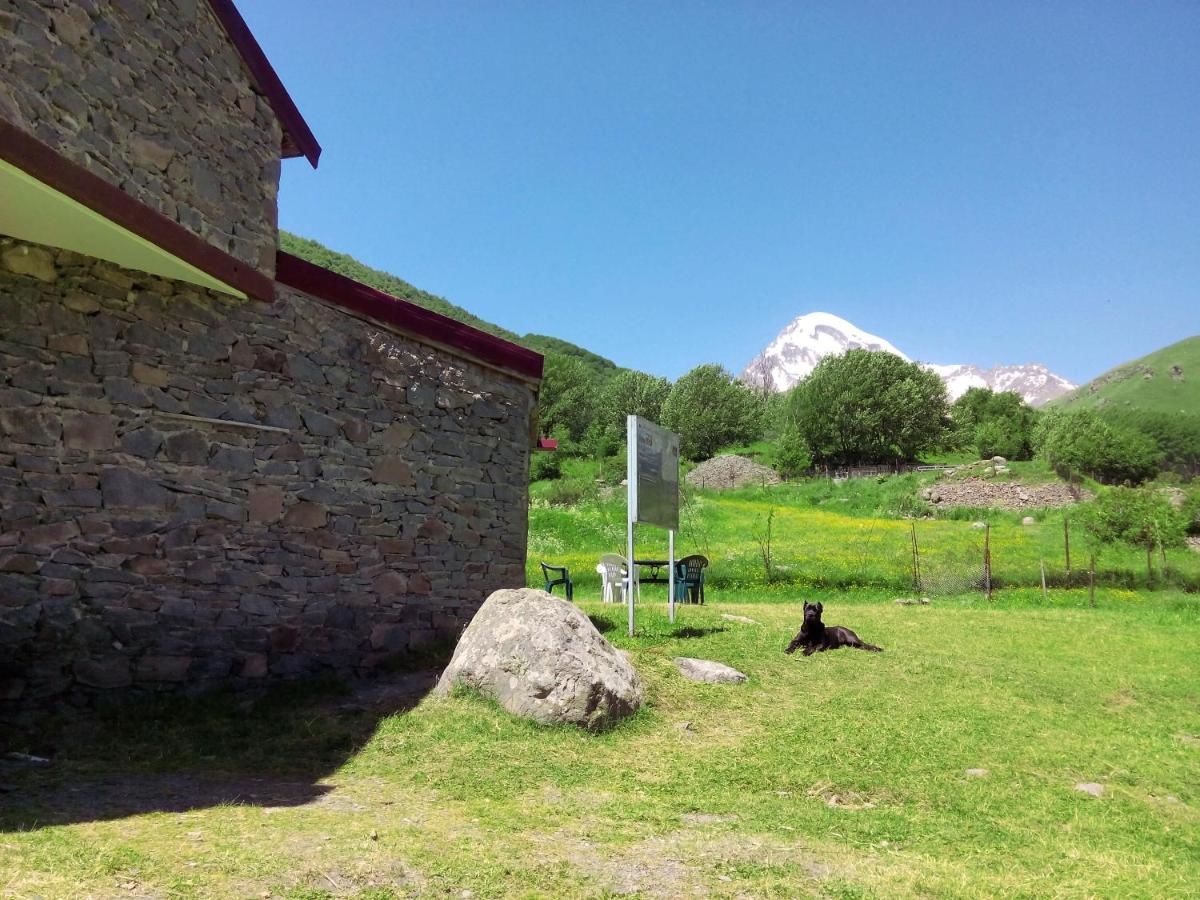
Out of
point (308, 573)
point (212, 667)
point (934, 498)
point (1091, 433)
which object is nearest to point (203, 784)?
point (212, 667)

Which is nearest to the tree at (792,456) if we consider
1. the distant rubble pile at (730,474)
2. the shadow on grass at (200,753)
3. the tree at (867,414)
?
the distant rubble pile at (730,474)

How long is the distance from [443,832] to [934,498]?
3879 cm

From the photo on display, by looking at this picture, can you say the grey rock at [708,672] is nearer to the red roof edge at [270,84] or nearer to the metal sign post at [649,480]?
→ the metal sign post at [649,480]

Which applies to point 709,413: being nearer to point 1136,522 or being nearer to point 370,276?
point 370,276

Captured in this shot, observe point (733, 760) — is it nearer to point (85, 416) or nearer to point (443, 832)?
point (443, 832)

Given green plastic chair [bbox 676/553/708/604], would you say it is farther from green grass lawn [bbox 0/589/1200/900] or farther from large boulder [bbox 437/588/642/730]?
large boulder [bbox 437/588/642/730]

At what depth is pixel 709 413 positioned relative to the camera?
6938 cm

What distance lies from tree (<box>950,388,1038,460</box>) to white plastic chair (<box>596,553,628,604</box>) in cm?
5188

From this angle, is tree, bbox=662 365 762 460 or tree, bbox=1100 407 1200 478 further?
tree, bbox=1100 407 1200 478

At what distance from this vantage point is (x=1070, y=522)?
27.1 metres

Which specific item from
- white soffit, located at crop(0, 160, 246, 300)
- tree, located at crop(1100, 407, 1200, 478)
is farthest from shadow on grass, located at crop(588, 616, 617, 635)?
tree, located at crop(1100, 407, 1200, 478)

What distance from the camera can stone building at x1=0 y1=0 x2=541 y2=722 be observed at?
5.90 meters

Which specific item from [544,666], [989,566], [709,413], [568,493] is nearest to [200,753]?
[544,666]

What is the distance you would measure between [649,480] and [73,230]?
652 centimetres
